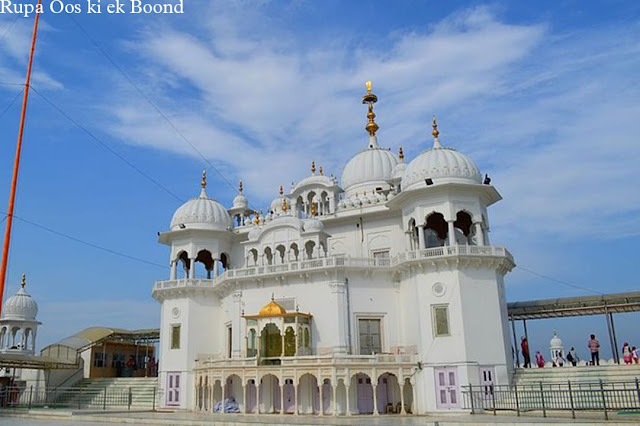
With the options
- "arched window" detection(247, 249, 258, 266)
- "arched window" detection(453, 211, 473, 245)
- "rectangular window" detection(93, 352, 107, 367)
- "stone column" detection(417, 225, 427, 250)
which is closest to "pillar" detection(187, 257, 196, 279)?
"arched window" detection(247, 249, 258, 266)

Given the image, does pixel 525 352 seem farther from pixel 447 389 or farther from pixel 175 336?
pixel 175 336

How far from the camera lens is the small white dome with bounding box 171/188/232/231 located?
35500 millimetres

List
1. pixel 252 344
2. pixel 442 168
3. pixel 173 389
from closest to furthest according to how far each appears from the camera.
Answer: pixel 442 168
pixel 252 344
pixel 173 389

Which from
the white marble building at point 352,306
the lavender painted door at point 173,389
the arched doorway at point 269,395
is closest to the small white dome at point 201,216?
the white marble building at point 352,306

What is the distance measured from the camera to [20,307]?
4597cm

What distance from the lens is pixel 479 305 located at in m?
26.9

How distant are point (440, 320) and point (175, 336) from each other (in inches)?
626

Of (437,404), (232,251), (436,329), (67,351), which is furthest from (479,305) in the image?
(67,351)

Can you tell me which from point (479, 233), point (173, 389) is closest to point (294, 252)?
point (479, 233)

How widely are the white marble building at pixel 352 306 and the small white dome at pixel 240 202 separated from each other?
152 inches

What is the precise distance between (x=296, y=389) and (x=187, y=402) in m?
8.67

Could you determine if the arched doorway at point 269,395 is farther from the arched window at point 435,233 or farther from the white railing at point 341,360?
the arched window at point 435,233

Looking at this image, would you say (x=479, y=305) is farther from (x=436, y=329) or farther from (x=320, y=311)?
(x=320, y=311)

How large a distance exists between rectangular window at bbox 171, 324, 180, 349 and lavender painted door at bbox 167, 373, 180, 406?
5.32 feet
